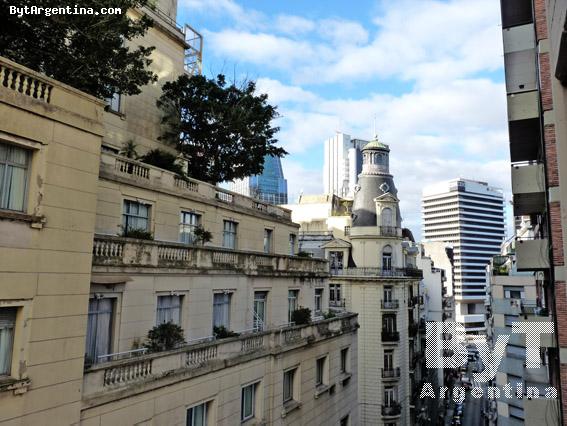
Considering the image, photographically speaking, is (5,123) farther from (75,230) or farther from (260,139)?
(260,139)

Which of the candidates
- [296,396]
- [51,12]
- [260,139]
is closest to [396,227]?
[260,139]

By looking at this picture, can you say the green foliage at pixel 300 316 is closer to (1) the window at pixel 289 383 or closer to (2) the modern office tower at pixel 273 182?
(1) the window at pixel 289 383

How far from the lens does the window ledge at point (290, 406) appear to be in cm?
1974

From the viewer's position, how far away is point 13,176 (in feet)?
32.2

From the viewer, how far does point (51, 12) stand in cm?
Result: 1392

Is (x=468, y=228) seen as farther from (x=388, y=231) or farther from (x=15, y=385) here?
(x=15, y=385)

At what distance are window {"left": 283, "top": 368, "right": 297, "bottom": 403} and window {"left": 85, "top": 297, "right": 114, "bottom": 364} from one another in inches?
389

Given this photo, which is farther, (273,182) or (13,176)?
(273,182)

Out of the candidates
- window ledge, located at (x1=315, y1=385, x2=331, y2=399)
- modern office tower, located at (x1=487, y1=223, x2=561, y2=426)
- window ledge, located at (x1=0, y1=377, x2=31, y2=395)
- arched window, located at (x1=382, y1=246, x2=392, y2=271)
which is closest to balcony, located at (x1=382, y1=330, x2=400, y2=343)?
arched window, located at (x1=382, y1=246, x2=392, y2=271)

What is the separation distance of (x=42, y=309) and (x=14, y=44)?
960 cm

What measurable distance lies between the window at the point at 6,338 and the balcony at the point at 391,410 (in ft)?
116

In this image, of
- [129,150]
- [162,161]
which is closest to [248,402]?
[162,161]

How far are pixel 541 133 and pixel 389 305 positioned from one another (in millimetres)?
26715

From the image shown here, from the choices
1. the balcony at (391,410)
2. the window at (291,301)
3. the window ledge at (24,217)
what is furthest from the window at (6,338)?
the balcony at (391,410)
